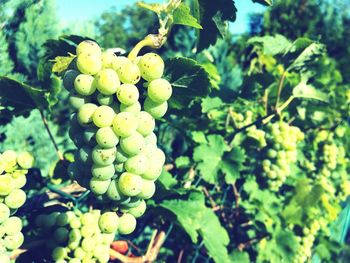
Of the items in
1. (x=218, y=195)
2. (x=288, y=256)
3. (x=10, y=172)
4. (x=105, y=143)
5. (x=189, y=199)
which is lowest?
(x=288, y=256)

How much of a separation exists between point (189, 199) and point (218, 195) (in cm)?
52

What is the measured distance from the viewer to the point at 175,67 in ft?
3.01

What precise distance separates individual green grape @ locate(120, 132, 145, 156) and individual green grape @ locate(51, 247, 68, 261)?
1.07ft

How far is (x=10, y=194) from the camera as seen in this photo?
2.63 feet

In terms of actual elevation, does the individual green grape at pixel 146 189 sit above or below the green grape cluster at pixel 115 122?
below

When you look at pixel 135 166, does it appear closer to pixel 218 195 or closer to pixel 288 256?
pixel 218 195

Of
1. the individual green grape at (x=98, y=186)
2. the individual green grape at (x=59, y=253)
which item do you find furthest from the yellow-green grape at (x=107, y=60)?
the individual green grape at (x=59, y=253)

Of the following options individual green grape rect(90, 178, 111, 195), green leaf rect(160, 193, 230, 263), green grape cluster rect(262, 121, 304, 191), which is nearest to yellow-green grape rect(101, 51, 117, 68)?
individual green grape rect(90, 178, 111, 195)

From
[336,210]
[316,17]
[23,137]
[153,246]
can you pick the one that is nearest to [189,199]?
[153,246]

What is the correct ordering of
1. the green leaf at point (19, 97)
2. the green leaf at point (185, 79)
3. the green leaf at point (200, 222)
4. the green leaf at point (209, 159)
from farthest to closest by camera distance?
the green leaf at point (209, 159) → the green leaf at point (200, 222) → the green leaf at point (19, 97) → the green leaf at point (185, 79)

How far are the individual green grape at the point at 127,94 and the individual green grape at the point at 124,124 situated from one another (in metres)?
0.02

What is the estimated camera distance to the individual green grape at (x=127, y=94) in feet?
2.47

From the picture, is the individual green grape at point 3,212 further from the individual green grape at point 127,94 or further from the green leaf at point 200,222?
the green leaf at point 200,222

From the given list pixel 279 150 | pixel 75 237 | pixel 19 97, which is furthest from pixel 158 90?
pixel 279 150
